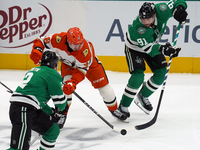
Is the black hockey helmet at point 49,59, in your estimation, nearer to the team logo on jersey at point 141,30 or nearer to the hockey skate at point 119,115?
the team logo on jersey at point 141,30

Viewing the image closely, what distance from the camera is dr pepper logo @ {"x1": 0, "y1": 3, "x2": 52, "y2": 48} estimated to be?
5254 mm

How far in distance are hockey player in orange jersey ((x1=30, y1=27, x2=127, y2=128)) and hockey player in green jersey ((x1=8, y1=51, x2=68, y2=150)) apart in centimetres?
50

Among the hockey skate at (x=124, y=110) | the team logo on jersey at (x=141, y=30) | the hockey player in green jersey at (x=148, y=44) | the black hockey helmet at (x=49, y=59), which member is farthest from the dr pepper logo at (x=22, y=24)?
the black hockey helmet at (x=49, y=59)

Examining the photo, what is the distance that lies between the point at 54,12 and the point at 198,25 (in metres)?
2.35

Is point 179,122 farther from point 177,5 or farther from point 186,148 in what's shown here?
point 177,5

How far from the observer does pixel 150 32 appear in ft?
9.80

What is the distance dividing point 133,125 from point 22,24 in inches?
116

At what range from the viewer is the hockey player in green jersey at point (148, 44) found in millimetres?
2973

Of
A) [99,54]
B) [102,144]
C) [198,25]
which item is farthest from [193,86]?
[102,144]

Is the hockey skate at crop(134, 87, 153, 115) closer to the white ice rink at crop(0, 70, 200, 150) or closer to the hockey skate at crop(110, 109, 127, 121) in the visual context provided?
the white ice rink at crop(0, 70, 200, 150)

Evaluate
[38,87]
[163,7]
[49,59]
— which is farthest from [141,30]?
[38,87]

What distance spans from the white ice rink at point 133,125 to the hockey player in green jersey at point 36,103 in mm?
395

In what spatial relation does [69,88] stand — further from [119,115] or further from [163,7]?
[163,7]

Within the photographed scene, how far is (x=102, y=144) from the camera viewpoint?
2623mm
